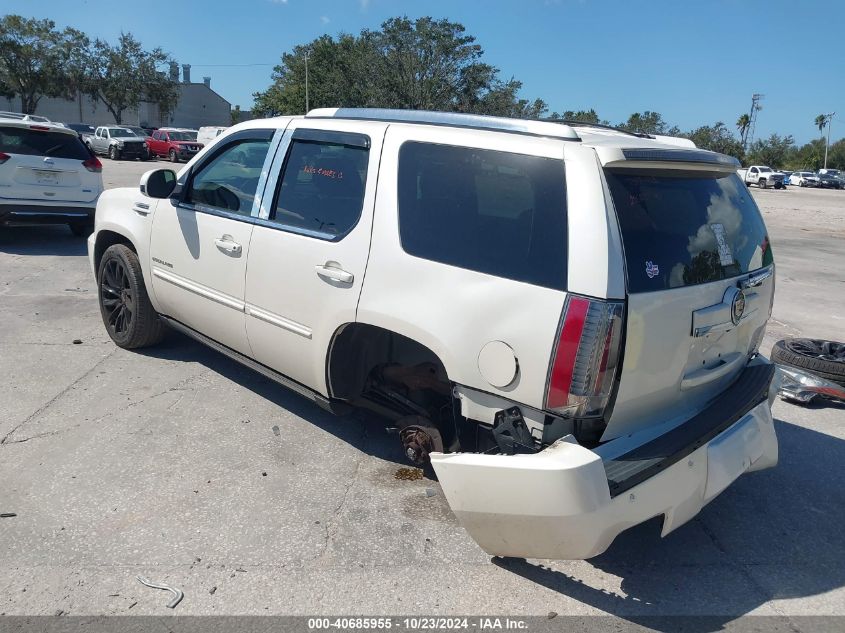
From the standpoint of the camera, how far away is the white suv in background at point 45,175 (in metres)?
9.23

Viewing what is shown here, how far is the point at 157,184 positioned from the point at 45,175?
→ 596 centimetres

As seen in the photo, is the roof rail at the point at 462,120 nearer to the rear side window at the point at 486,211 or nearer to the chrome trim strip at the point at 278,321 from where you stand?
the rear side window at the point at 486,211

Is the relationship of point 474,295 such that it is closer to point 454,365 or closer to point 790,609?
point 454,365

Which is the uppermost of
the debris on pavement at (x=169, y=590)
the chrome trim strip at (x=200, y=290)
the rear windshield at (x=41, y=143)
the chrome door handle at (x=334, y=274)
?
the rear windshield at (x=41, y=143)

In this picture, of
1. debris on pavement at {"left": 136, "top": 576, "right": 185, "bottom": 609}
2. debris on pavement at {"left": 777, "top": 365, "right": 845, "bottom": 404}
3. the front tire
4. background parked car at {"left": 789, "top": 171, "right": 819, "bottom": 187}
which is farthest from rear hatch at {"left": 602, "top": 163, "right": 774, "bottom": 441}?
background parked car at {"left": 789, "top": 171, "right": 819, "bottom": 187}

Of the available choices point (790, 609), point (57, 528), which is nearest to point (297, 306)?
point (57, 528)

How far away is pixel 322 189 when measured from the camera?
12.3 ft

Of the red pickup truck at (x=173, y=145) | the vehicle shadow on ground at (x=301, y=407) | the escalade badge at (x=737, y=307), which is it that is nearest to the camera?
the escalade badge at (x=737, y=307)

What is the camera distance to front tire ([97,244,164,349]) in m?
5.19

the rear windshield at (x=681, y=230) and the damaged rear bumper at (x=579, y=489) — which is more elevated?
the rear windshield at (x=681, y=230)

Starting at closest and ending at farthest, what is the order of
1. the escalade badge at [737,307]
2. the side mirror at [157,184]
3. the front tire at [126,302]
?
1. the escalade badge at [737,307]
2. the side mirror at [157,184]
3. the front tire at [126,302]

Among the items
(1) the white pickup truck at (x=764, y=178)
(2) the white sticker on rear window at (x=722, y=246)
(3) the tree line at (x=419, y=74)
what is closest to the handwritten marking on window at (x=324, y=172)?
(2) the white sticker on rear window at (x=722, y=246)

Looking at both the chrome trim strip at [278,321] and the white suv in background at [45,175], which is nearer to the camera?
the chrome trim strip at [278,321]

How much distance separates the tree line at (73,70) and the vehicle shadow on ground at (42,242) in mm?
51014
